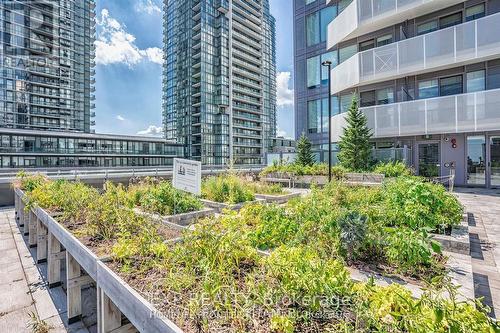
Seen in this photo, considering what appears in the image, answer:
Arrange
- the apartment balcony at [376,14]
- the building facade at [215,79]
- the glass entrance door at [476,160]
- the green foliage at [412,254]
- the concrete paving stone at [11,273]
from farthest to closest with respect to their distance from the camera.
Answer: the building facade at [215,79] → the apartment balcony at [376,14] → the glass entrance door at [476,160] → the concrete paving stone at [11,273] → the green foliage at [412,254]

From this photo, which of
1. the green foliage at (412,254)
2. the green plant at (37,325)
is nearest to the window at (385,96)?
the green foliage at (412,254)

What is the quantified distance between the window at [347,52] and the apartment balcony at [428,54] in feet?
5.41

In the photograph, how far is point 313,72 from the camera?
60.8 feet

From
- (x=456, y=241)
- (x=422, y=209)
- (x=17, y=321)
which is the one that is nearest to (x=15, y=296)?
(x=17, y=321)

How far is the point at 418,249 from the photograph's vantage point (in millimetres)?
2898

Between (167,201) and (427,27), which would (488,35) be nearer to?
(427,27)

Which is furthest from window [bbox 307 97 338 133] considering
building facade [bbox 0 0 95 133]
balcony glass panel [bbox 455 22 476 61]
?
building facade [bbox 0 0 95 133]

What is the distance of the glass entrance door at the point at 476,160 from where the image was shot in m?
12.1

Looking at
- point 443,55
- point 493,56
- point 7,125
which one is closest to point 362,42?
point 443,55

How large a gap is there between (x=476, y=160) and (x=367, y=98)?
20.8 ft

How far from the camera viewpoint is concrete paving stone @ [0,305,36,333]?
314 cm

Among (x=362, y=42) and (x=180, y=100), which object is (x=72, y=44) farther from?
(x=362, y=42)

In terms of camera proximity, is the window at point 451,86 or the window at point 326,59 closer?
the window at point 451,86

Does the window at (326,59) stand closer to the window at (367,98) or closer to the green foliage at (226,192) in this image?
the window at (367,98)
